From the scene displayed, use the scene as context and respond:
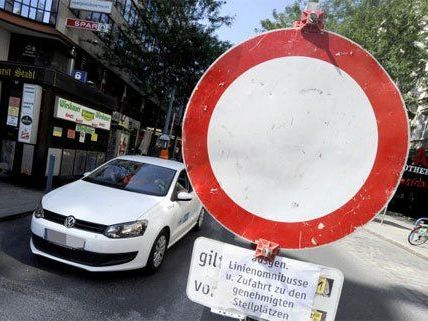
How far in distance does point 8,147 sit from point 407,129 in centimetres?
1157

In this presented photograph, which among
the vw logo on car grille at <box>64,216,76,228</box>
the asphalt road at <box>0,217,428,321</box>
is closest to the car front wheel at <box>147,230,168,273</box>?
the asphalt road at <box>0,217,428,321</box>

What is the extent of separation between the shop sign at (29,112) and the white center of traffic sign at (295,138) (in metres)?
10.5

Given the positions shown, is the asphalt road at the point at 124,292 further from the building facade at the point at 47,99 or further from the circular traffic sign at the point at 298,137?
the building facade at the point at 47,99

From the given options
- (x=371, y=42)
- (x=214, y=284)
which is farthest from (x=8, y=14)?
(x=214, y=284)

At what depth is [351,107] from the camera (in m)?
1.54

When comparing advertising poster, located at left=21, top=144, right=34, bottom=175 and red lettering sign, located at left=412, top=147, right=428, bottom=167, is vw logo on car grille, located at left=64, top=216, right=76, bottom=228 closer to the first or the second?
advertising poster, located at left=21, top=144, right=34, bottom=175

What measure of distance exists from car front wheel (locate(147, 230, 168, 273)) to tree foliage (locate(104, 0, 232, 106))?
1969 centimetres

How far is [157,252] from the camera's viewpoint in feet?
20.1

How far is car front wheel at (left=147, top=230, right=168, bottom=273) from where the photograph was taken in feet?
19.5

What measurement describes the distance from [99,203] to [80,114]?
754cm

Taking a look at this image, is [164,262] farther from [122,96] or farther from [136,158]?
[122,96]

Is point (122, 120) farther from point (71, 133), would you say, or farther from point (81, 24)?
point (71, 133)

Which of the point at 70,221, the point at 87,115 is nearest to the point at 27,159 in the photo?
the point at 87,115

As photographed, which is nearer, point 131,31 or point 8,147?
point 8,147
